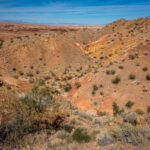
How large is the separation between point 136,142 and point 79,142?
5.37 ft

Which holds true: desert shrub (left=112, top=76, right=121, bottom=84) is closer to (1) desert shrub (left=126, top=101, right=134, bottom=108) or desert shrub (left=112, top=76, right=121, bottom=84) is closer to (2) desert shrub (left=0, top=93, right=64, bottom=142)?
(1) desert shrub (left=126, top=101, right=134, bottom=108)

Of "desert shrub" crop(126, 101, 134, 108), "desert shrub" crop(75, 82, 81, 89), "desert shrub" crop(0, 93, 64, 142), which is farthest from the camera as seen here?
"desert shrub" crop(75, 82, 81, 89)

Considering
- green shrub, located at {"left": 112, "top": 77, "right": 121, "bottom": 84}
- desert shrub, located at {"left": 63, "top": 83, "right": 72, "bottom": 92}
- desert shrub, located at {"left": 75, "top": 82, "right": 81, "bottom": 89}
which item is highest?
green shrub, located at {"left": 112, "top": 77, "right": 121, "bottom": 84}

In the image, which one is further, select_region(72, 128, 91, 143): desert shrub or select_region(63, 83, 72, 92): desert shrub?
select_region(63, 83, 72, 92): desert shrub

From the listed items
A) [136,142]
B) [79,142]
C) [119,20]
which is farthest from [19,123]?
[119,20]

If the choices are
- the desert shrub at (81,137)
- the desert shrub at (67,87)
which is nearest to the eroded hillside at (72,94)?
the desert shrub at (81,137)

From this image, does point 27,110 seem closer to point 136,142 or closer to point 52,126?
point 52,126

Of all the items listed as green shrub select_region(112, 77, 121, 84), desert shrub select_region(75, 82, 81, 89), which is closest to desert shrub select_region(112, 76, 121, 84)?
green shrub select_region(112, 77, 121, 84)

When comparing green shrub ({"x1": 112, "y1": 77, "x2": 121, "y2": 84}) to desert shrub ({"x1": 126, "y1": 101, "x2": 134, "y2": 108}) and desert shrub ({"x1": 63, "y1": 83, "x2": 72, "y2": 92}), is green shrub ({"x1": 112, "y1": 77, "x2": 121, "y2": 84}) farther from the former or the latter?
desert shrub ({"x1": 63, "y1": 83, "x2": 72, "y2": 92})

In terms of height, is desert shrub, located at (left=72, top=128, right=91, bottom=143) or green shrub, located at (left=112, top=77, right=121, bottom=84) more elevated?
green shrub, located at (left=112, top=77, right=121, bottom=84)

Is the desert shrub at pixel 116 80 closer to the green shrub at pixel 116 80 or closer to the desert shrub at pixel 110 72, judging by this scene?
the green shrub at pixel 116 80

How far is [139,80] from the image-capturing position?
36.8 feet

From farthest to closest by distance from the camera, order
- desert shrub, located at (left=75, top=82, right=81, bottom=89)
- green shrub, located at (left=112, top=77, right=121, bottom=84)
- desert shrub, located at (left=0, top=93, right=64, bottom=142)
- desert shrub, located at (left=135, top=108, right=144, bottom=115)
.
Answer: desert shrub, located at (left=75, top=82, right=81, bottom=89)
green shrub, located at (left=112, top=77, right=121, bottom=84)
desert shrub, located at (left=135, top=108, right=144, bottom=115)
desert shrub, located at (left=0, top=93, right=64, bottom=142)

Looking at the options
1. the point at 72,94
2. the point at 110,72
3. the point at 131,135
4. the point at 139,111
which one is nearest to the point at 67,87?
the point at 72,94
